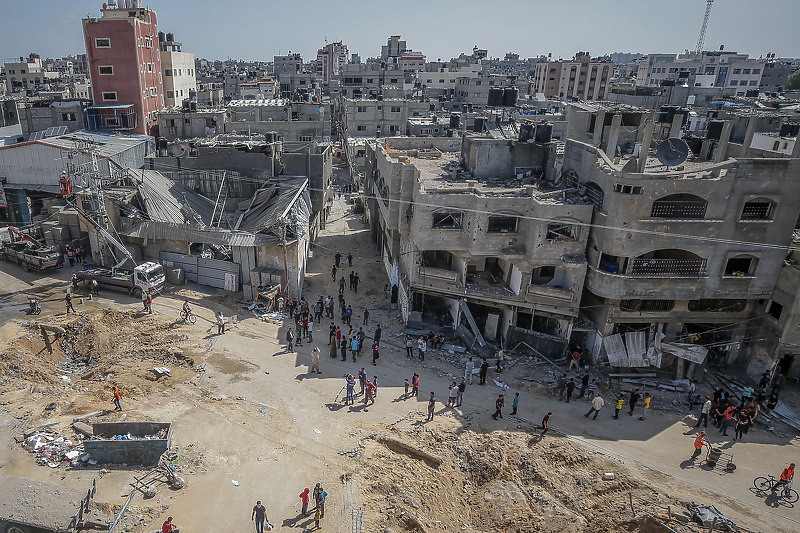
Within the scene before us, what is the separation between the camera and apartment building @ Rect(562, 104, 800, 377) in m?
25.8

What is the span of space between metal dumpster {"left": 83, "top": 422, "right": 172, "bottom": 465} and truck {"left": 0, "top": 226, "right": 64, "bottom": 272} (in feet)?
66.0

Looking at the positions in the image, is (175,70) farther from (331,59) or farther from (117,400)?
(331,59)

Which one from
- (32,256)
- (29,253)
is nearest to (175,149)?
(29,253)

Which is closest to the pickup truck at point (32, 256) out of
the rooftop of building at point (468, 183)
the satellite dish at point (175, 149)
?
the satellite dish at point (175, 149)

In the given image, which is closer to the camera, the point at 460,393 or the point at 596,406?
the point at 596,406

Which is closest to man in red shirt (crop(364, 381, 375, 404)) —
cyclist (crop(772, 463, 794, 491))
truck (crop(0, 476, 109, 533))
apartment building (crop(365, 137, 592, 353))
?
apartment building (crop(365, 137, 592, 353))

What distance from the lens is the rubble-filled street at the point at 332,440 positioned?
57.6 ft

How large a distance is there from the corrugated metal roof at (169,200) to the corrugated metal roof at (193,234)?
1581 mm

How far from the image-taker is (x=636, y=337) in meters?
28.5

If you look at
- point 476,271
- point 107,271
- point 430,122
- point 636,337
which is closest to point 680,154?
point 636,337

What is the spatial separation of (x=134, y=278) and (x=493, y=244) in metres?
21.6

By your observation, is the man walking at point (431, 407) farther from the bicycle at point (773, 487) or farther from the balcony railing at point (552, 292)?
the bicycle at point (773, 487)

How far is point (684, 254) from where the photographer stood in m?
29.1

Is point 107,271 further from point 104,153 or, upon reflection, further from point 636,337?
point 636,337
